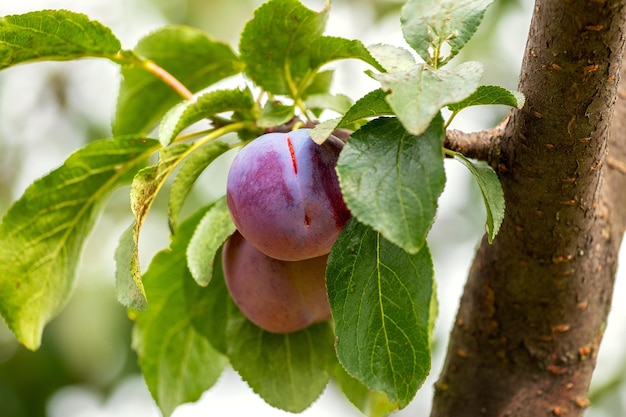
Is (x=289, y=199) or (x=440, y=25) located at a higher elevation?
(x=440, y=25)

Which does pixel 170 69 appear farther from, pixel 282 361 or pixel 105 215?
pixel 105 215

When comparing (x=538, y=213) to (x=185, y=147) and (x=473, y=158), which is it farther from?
(x=185, y=147)

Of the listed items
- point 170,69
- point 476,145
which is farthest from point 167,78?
point 476,145

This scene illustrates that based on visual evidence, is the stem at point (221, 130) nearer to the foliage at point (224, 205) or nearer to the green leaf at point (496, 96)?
the foliage at point (224, 205)

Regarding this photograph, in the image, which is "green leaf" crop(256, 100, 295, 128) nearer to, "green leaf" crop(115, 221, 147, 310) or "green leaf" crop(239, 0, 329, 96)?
"green leaf" crop(239, 0, 329, 96)

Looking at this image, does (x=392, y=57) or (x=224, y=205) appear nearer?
(x=392, y=57)

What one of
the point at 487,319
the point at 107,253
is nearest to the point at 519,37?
the point at 107,253

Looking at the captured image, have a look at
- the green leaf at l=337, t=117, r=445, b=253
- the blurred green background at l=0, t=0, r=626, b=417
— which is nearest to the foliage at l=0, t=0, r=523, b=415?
the green leaf at l=337, t=117, r=445, b=253
